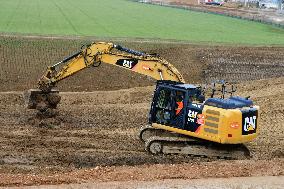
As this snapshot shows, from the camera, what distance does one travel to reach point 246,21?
230 ft

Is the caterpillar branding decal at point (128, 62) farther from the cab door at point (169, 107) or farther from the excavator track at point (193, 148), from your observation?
the excavator track at point (193, 148)

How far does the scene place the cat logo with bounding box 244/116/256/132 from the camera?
17.3m

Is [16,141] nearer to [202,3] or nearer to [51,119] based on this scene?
[51,119]

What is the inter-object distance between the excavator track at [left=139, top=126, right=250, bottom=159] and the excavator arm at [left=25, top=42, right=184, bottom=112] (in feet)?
9.69

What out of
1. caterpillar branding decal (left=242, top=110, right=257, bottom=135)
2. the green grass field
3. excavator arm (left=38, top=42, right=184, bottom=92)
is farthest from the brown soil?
caterpillar branding decal (left=242, top=110, right=257, bottom=135)

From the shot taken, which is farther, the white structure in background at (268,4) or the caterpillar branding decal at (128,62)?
the white structure in background at (268,4)

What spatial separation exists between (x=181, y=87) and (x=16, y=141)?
5.84m

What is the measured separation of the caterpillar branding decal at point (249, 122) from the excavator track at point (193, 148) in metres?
0.95

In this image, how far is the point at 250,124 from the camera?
17.4m

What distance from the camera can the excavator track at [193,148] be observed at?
18.1 metres

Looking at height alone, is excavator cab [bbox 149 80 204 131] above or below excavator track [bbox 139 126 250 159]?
above

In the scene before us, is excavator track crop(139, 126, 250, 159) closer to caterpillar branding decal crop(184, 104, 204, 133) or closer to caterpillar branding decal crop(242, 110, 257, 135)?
caterpillar branding decal crop(184, 104, 204, 133)

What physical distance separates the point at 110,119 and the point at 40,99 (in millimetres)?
3016

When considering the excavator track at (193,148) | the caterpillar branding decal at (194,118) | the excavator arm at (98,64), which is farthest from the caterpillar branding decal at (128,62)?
the caterpillar branding decal at (194,118)
